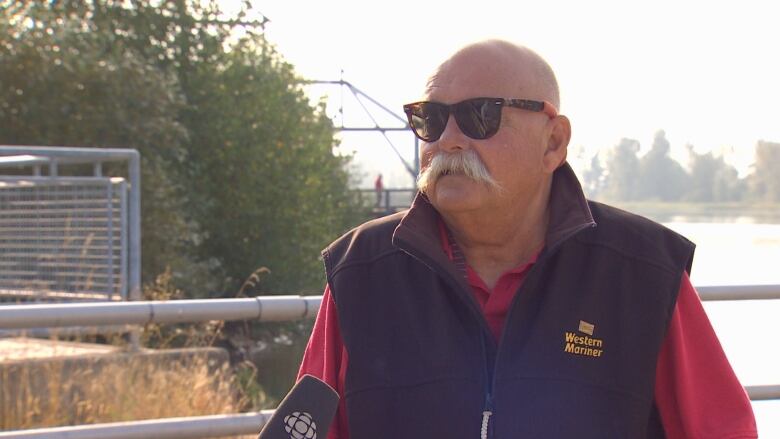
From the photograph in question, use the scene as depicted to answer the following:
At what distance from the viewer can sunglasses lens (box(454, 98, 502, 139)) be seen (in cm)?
240

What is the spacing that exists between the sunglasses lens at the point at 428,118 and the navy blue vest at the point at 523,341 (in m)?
0.22

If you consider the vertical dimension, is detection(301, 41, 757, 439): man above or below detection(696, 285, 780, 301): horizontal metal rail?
above

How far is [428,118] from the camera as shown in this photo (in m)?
2.46

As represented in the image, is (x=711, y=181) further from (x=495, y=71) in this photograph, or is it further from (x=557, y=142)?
(x=495, y=71)

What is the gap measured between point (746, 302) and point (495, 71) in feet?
10.6

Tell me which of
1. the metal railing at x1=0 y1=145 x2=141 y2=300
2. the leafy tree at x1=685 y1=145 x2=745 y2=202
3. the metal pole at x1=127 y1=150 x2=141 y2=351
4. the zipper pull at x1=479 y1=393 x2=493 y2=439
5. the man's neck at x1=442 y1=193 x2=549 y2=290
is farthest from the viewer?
the leafy tree at x1=685 y1=145 x2=745 y2=202

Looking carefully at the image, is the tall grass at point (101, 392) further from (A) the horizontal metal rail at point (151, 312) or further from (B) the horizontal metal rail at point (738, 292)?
(B) the horizontal metal rail at point (738, 292)

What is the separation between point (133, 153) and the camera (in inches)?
368

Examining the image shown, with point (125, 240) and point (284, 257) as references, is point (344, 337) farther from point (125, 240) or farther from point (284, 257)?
point (284, 257)

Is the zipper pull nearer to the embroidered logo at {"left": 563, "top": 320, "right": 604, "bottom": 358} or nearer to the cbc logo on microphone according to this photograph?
the embroidered logo at {"left": 563, "top": 320, "right": 604, "bottom": 358}

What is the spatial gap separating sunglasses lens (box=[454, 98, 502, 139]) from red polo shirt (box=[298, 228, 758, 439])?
0.91 feet

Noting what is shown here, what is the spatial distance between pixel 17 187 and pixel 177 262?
9.24 meters

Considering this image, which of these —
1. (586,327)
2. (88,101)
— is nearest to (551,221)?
(586,327)

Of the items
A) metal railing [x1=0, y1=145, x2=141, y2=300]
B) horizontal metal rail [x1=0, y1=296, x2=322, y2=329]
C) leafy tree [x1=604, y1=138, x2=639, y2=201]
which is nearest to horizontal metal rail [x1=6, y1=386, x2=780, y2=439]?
horizontal metal rail [x1=0, y1=296, x2=322, y2=329]
